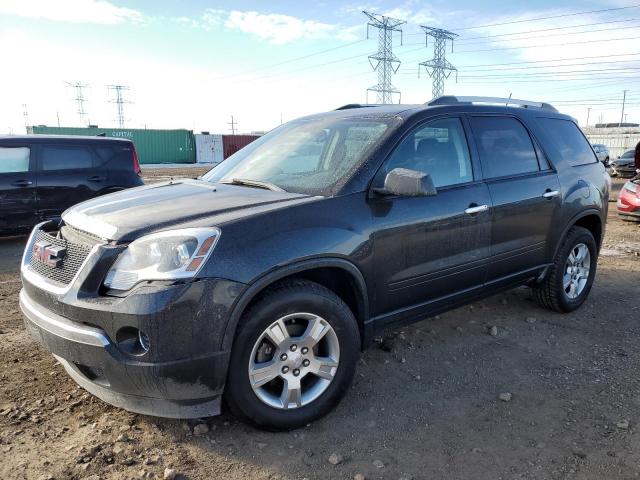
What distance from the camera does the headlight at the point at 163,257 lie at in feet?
8.02

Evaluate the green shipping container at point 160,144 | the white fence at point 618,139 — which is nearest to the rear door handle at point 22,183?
the green shipping container at point 160,144

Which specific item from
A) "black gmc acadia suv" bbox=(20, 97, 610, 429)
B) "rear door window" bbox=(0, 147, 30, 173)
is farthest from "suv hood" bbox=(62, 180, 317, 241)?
"rear door window" bbox=(0, 147, 30, 173)

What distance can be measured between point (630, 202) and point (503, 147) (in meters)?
7.16

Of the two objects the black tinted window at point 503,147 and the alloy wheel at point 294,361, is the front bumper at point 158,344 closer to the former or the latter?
the alloy wheel at point 294,361

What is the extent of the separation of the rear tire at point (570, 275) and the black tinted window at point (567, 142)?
67 cm

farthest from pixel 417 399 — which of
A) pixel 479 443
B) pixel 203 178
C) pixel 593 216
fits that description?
pixel 593 216

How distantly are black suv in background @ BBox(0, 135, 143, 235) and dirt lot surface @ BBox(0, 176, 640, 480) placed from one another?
4.22 m

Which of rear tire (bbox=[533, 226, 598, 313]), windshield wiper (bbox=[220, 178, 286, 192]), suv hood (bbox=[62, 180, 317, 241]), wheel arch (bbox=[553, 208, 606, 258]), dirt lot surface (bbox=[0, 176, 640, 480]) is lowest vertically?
dirt lot surface (bbox=[0, 176, 640, 480])

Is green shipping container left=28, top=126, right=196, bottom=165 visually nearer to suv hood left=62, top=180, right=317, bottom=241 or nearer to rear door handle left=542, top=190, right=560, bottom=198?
suv hood left=62, top=180, right=317, bottom=241

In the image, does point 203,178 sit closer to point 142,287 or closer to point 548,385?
point 142,287

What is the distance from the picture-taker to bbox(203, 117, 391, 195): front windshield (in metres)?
3.27

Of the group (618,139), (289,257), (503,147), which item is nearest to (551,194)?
(503,147)

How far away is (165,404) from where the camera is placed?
254cm

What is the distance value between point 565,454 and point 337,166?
2090 millimetres
